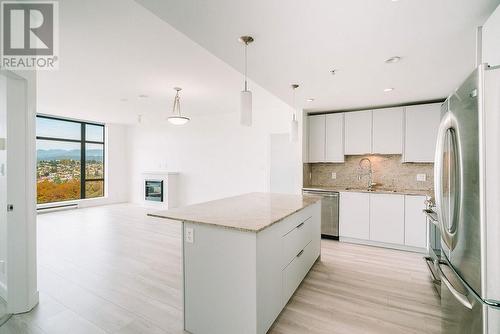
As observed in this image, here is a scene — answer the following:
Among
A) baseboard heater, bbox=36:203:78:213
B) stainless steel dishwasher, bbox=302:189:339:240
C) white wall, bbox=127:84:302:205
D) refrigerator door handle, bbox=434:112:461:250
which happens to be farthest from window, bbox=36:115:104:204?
refrigerator door handle, bbox=434:112:461:250

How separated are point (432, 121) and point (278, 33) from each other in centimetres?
353

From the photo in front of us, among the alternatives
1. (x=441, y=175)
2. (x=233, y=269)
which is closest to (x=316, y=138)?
(x=441, y=175)

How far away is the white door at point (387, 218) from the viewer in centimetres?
384

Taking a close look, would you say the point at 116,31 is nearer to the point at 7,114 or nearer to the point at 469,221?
the point at 7,114

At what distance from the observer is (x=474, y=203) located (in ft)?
3.69

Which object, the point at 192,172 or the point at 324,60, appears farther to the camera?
the point at 192,172

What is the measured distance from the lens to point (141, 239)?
4.28 meters

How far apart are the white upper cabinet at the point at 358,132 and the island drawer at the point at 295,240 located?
2.24m

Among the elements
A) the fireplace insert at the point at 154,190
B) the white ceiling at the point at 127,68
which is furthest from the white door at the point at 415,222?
the fireplace insert at the point at 154,190

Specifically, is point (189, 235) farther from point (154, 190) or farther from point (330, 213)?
point (154, 190)

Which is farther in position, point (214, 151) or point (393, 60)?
point (214, 151)

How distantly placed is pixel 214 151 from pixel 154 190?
103 inches

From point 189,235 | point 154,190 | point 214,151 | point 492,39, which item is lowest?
point 154,190

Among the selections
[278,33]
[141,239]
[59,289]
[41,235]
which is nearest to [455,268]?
[278,33]
